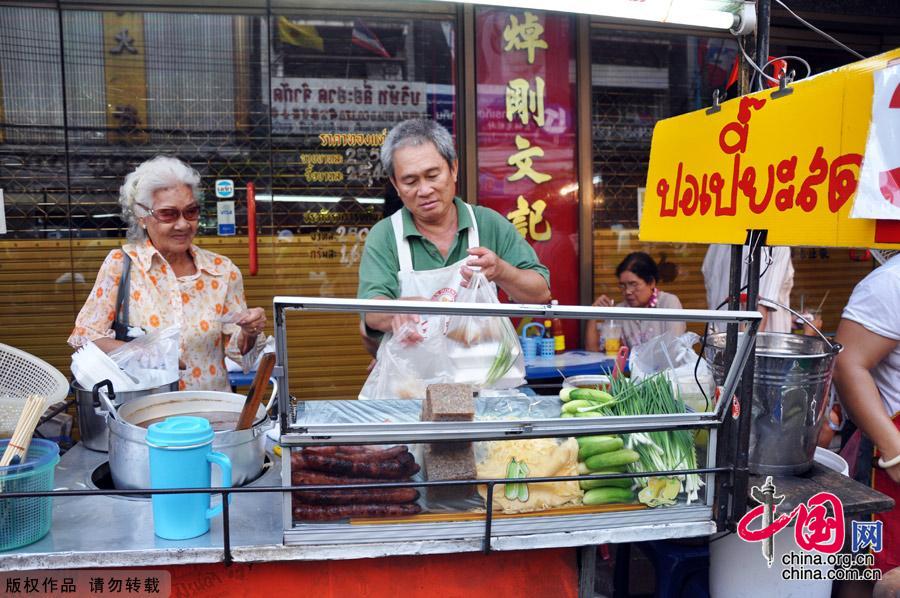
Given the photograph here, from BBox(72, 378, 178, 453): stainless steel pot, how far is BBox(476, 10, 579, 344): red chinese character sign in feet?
11.9

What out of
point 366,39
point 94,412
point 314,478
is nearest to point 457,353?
point 314,478

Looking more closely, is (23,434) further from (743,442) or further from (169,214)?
(743,442)

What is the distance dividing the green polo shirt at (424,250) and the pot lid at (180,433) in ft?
3.55

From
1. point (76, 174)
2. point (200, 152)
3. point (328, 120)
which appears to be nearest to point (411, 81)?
point (328, 120)

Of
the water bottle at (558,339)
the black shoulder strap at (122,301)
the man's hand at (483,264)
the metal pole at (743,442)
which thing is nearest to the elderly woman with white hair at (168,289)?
the black shoulder strap at (122,301)

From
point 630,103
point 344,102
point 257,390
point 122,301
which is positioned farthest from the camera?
point 630,103

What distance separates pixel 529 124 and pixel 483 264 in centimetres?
324

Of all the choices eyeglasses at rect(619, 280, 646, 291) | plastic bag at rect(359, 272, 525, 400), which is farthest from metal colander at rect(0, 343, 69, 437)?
eyeglasses at rect(619, 280, 646, 291)

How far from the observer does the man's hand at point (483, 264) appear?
2480 mm

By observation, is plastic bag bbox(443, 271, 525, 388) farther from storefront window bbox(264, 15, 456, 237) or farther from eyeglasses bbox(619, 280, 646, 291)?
storefront window bbox(264, 15, 456, 237)

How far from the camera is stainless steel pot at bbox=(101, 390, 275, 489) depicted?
1796mm

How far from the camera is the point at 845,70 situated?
163 centimetres

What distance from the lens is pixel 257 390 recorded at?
184 centimetres

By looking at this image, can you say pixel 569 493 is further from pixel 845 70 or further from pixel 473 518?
pixel 845 70
